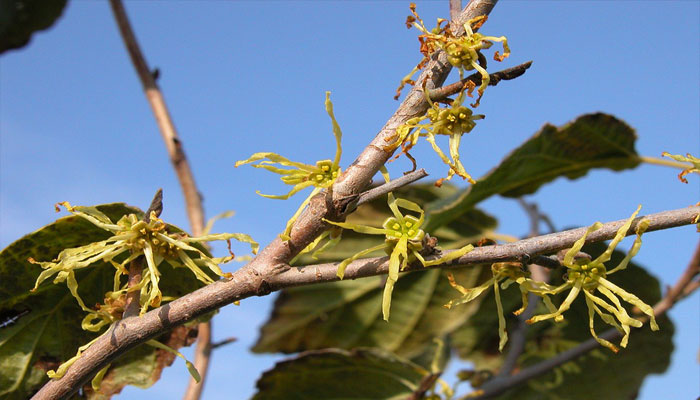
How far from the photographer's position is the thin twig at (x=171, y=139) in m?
1.77

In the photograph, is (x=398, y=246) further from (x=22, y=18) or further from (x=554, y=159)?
(x=554, y=159)

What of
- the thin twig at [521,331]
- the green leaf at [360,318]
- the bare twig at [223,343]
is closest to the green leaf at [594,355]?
the thin twig at [521,331]

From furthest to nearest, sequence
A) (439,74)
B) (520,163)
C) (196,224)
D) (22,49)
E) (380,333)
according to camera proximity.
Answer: (380,333) < (196,224) < (520,163) < (22,49) < (439,74)

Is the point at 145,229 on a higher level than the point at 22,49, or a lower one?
lower

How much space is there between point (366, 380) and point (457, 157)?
1281 millimetres

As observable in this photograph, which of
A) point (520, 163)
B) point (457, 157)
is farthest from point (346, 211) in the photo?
point (520, 163)

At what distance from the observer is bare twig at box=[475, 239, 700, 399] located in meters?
1.91

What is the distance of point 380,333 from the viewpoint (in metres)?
2.45

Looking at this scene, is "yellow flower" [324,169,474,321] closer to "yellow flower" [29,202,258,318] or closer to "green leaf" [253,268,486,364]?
"yellow flower" [29,202,258,318]

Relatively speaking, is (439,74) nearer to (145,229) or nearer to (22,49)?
(145,229)

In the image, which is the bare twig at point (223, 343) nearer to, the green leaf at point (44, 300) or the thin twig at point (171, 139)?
the thin twig at point (171, 139)

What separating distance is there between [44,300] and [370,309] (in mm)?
1377

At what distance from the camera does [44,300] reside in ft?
4.00

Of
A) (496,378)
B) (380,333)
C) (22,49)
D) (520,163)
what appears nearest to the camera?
(22,49)
